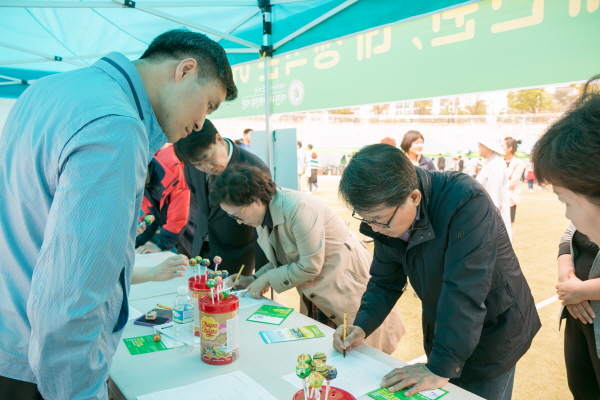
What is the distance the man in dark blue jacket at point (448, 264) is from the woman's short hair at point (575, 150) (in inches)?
16.7

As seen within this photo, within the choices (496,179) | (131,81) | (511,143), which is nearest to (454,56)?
(131,81)

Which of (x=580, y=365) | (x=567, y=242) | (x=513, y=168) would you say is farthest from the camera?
(x=513, y=168)

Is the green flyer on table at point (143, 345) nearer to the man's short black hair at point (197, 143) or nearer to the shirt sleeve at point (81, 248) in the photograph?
the shirt sleeve at point (81, 248)

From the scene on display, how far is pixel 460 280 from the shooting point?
1.20 m

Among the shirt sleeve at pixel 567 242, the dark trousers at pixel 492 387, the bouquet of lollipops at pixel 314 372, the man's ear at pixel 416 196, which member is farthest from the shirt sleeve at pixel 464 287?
the shirt sleeve at pixel 567 242

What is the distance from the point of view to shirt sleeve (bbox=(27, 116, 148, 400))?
70 cm

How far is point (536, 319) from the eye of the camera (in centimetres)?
147

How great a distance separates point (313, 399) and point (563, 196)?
76 centimetres

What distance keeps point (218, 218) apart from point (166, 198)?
1.59ft

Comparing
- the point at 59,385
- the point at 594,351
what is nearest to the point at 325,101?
the point at 594,351

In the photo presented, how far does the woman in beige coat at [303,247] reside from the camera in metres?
2.03

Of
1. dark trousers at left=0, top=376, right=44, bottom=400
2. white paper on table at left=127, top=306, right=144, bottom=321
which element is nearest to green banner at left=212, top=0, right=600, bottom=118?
white paper on table at left=127, top=306, right=144, bottom=321

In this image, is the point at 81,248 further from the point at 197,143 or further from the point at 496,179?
the point at 496,179

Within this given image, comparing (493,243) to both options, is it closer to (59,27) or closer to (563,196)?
(563,196)
